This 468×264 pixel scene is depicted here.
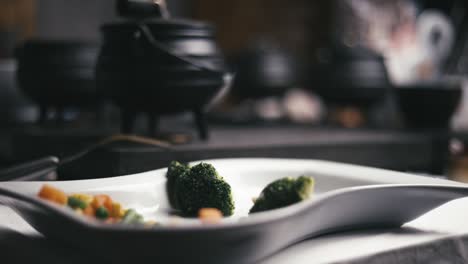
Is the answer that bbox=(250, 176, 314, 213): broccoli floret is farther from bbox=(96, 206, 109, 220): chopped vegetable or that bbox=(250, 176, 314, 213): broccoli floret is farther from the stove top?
the stove top

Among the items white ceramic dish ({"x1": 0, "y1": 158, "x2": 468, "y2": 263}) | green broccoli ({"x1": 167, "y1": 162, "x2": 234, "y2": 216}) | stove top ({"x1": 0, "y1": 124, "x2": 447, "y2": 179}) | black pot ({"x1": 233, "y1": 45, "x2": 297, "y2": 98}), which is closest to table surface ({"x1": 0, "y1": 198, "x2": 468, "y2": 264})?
white ceramic dish ({"x1": 0, "y1": 158, "x2": 468, "y2": 263})

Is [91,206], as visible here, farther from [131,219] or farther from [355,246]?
[355,246]

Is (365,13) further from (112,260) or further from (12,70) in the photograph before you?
(112,260)

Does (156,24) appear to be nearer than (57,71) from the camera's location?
Yes

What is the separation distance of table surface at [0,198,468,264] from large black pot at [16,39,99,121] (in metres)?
0.99

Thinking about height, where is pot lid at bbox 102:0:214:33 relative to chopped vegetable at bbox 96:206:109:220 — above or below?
above

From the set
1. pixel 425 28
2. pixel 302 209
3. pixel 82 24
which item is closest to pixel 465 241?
pixel 302 209

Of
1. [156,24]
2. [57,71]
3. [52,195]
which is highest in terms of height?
[156,24]

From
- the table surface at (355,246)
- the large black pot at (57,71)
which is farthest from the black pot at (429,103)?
the table surface at (355,246)

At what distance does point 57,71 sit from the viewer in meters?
1.86

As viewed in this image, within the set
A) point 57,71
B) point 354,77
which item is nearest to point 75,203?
point 57,71

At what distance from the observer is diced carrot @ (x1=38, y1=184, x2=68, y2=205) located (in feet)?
2.53

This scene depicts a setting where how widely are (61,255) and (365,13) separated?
14.1 ft

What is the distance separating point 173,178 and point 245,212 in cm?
14
